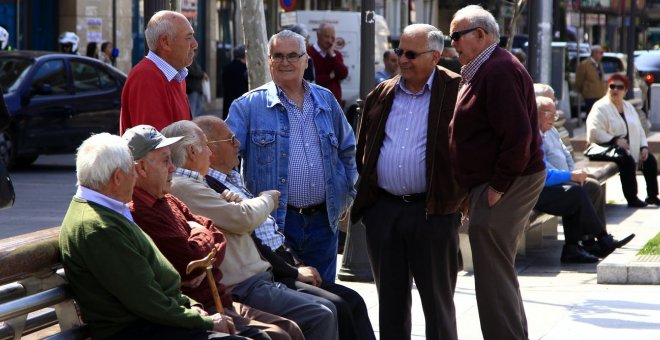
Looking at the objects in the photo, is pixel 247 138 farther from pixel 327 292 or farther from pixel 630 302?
pixel 630 302

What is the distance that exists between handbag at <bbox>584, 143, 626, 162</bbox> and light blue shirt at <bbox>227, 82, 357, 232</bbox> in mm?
8026

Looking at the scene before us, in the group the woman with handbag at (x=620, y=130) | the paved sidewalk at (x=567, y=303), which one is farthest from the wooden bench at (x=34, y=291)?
the woman with handbag at (x=620, y=130)

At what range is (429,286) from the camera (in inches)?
263

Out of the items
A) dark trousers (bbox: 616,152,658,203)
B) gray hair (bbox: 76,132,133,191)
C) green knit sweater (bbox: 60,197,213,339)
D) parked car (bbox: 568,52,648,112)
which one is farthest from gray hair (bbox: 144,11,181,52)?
parked car (bbox: 568,52,648,112)

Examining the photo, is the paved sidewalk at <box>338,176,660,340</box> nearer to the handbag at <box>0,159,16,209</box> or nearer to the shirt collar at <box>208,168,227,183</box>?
the shirt collar at <box>208,168,227,183</box>

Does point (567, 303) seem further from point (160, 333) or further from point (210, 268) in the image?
point (160, 333)

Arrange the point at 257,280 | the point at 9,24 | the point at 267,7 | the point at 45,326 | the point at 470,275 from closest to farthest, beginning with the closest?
the point at 45,326, the point at 257,280, the point at 470,275, the point at 9,24, the point at 267,7

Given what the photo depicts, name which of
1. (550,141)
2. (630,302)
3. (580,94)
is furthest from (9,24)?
(630,302)

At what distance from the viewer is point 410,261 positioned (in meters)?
6.73

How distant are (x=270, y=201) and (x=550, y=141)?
205 inches

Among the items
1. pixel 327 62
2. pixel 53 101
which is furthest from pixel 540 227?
pixel 53 101

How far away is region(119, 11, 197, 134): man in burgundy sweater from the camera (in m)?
6.53

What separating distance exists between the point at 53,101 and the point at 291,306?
12.3m

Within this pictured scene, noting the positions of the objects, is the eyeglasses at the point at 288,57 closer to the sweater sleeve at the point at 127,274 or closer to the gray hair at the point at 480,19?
the gray hair at the point at 480,19
